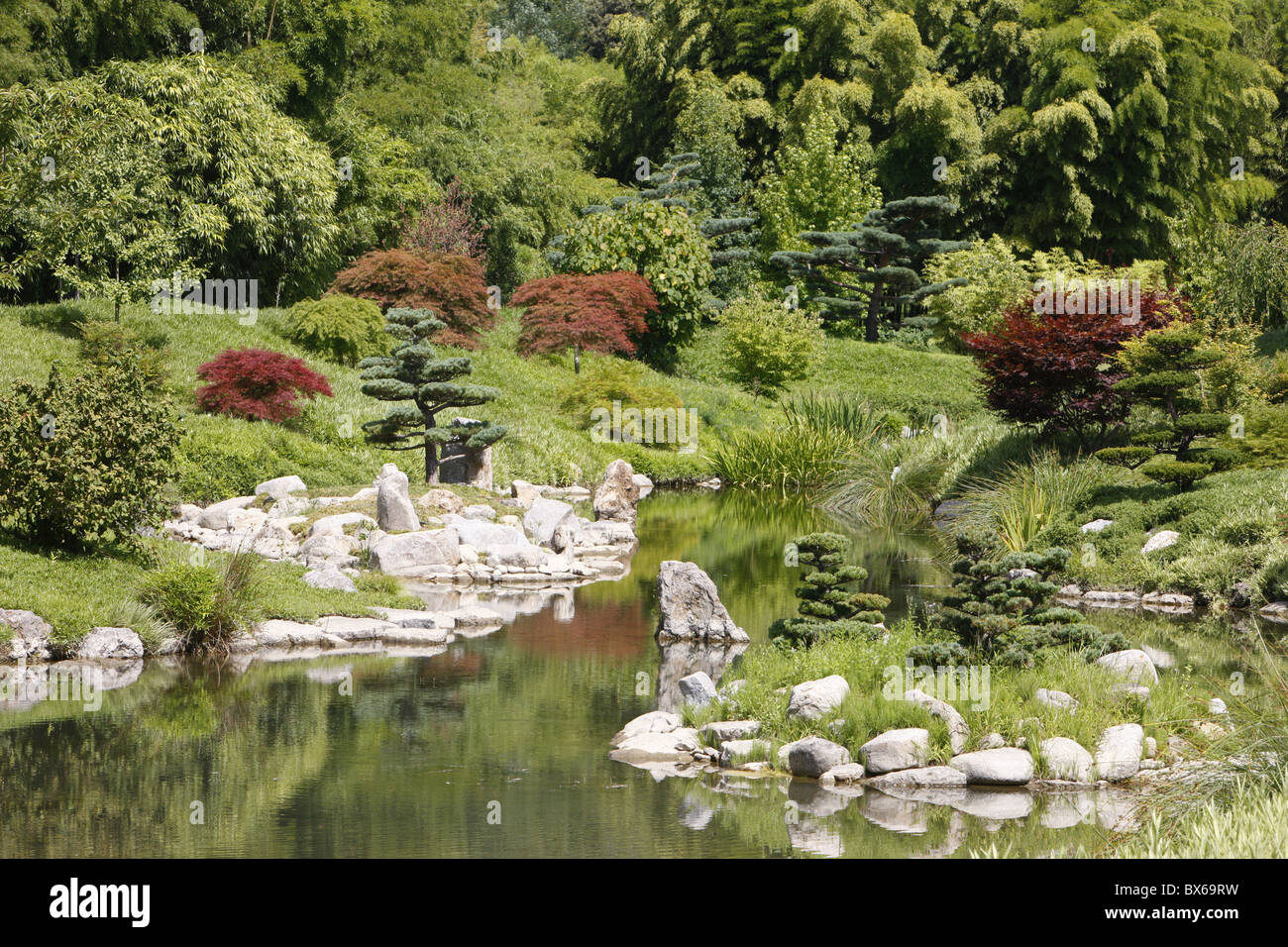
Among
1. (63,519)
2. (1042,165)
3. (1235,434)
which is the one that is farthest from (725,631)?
(1042,165)

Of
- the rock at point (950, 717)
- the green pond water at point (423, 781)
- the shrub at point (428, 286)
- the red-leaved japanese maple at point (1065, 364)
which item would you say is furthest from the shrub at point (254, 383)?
the rock at point (950, 717)

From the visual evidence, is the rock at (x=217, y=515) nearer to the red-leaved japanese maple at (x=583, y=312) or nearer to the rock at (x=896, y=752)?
the rock at (x=896, y=752)

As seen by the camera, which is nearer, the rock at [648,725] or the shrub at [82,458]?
the rock at [648,725]

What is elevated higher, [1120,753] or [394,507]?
[394,507]

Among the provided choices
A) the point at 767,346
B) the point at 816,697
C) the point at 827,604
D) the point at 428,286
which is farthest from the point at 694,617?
the point at 767,346

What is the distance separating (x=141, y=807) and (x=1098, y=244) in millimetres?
33210

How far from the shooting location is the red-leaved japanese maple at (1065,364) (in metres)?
16.6

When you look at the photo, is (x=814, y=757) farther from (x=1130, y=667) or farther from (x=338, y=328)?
(x=338, y=328)

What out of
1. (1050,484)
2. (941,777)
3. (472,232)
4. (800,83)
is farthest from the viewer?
(800,83)

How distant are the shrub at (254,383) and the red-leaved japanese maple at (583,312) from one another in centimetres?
736

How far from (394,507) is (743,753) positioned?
7.37 metres

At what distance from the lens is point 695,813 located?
22.4 feet

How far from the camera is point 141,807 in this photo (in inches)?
264
